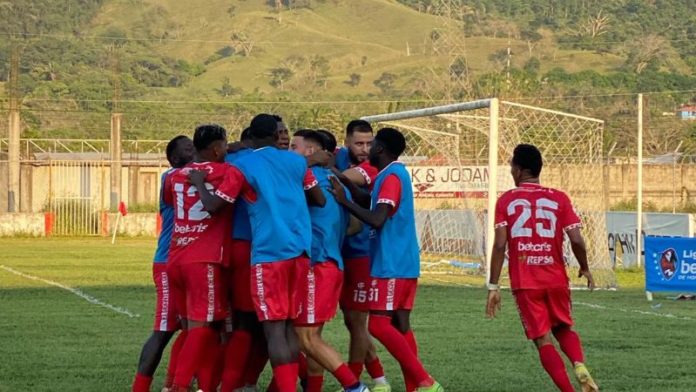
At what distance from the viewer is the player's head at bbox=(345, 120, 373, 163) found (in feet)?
36.3

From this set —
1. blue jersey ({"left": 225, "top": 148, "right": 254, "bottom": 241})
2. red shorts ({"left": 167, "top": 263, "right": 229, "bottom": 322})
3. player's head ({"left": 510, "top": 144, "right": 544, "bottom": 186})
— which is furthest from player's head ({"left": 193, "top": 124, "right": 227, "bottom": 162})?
player's head ({"left": 510, "top": 144, "right": 544, "bottom": 186})

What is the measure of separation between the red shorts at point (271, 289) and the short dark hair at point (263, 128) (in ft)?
2.99

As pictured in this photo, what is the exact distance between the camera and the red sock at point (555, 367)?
1012cm

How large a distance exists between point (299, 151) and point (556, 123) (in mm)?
16499

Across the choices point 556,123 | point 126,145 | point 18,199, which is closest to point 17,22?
point 126,145

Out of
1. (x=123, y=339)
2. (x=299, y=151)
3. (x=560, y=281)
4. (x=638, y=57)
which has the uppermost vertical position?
(x=638, y=57)

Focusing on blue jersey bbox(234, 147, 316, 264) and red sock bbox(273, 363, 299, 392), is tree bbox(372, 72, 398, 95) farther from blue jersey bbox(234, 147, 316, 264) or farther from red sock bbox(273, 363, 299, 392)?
red sock bbox(273, 363, 299, 392)

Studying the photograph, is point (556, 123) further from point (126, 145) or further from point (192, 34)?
point (192, 34)

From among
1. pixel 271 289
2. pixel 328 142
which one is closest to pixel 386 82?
pixel 328 142

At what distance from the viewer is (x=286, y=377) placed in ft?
30.9

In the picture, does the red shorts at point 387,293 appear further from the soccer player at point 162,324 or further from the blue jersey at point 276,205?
the soccer player at point 162,324

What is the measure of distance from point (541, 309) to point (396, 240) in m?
1.21

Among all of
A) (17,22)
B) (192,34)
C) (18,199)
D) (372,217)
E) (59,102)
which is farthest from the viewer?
(192,34)

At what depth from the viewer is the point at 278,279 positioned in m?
9.50
